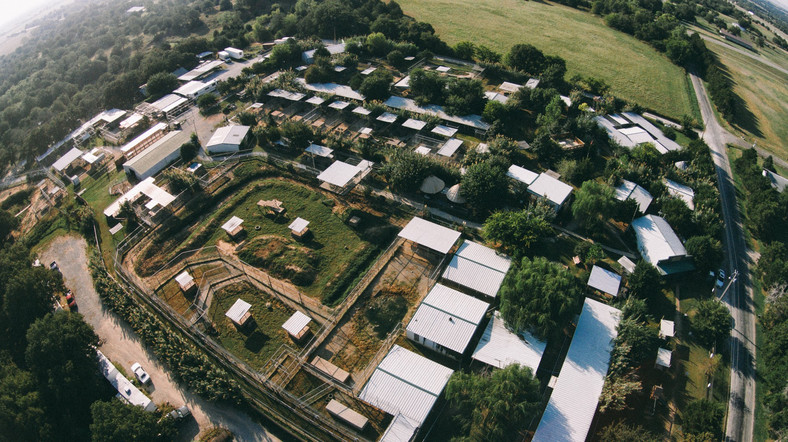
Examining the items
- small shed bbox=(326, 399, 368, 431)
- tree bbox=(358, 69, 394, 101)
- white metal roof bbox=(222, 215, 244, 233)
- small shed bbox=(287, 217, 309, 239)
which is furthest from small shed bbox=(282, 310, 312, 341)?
tree bbox=(358, 69, 394, 101)

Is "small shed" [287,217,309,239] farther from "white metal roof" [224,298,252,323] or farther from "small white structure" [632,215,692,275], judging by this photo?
"small white structure" [632,215,692,275]

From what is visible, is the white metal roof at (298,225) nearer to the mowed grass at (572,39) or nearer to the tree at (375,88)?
the tree at (375,88)

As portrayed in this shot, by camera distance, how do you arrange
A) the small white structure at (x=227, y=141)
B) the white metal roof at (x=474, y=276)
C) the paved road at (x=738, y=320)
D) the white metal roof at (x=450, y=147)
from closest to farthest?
the paved road at (x=738, y=320)
the white metal roof at (x=474, y=276)
the white metal roof at (x=450, y=147)
the small white structure at (x=227, y=141)

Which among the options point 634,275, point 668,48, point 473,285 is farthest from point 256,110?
point 668,48

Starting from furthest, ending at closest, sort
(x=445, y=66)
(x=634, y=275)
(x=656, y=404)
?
1. (x=445, y=66)
2. (x=634, y=275)
3. (x=656, y=404)

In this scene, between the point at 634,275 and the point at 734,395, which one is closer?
the point at 734,395

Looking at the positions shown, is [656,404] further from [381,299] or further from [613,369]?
[381,299]

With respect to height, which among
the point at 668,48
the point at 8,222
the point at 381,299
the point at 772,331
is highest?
the point at 668,48

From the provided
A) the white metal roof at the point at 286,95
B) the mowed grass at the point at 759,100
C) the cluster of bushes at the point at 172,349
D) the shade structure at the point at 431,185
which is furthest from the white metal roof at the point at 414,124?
the mowed grass at the point at 759,100
